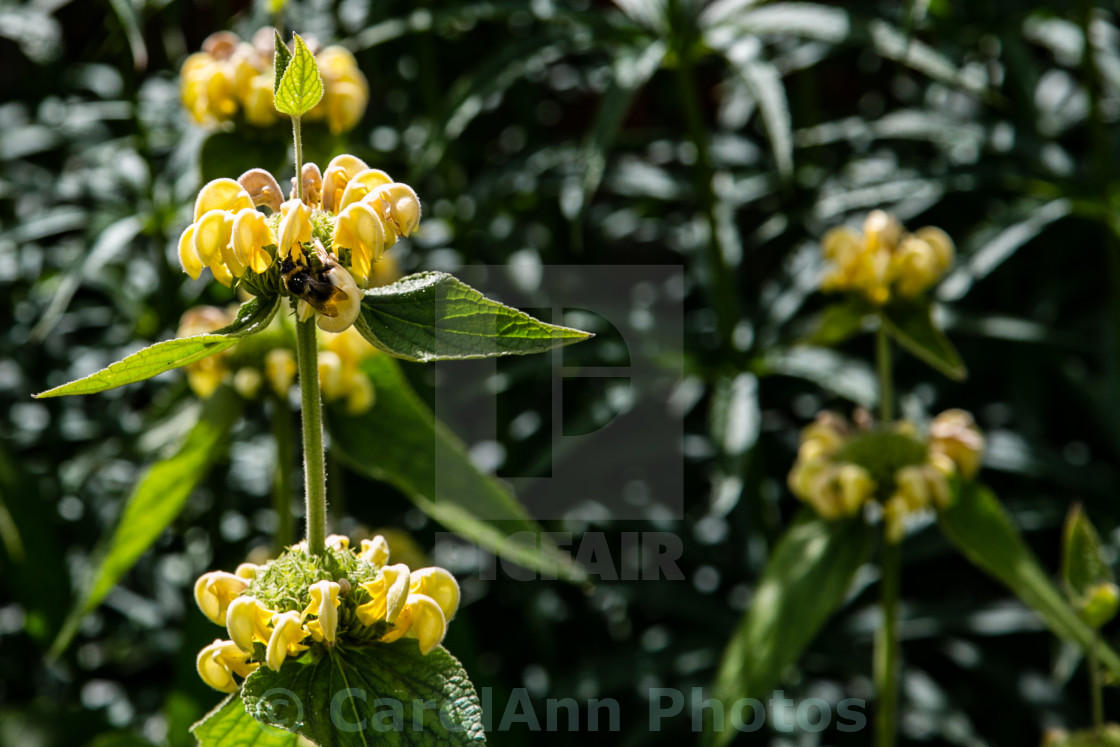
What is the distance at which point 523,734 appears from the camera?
992mm

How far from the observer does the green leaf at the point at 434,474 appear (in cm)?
67

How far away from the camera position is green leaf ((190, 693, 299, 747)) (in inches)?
16.4

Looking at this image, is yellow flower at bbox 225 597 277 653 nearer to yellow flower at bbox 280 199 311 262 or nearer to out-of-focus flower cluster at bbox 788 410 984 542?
yellow flower at bbox 280 199 311 262

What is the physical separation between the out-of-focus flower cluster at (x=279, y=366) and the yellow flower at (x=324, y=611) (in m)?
0.33

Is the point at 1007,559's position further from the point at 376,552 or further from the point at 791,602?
the point at 376,552

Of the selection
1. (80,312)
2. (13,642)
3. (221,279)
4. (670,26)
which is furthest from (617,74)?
(13,642)

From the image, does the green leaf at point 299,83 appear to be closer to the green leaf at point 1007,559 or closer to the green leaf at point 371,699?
the green leaf at point 371,699

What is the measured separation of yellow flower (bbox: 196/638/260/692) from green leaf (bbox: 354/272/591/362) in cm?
16

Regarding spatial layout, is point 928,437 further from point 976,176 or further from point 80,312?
point 80,312

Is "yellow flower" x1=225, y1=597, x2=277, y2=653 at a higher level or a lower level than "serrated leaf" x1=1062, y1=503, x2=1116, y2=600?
higher

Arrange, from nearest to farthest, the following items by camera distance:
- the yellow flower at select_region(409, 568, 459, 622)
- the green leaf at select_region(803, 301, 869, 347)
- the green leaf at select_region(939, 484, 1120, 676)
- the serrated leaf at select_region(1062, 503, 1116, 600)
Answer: the yellow flower at select_region(409, 568, 459, 622), the serrated leaf at select_region(1062, 503, 1116, 600), the green leaf at select_region(939, 484, 1120, 676), the green leaf at select_region(803, 301, 869, 347)

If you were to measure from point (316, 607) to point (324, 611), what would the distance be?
19mm

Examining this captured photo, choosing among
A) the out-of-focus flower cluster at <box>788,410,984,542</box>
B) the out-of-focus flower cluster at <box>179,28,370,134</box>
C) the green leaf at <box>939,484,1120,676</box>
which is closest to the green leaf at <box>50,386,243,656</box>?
the out-of-focus flower cluster at <box>179,28,370,134</box>

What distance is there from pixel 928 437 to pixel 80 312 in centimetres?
102
